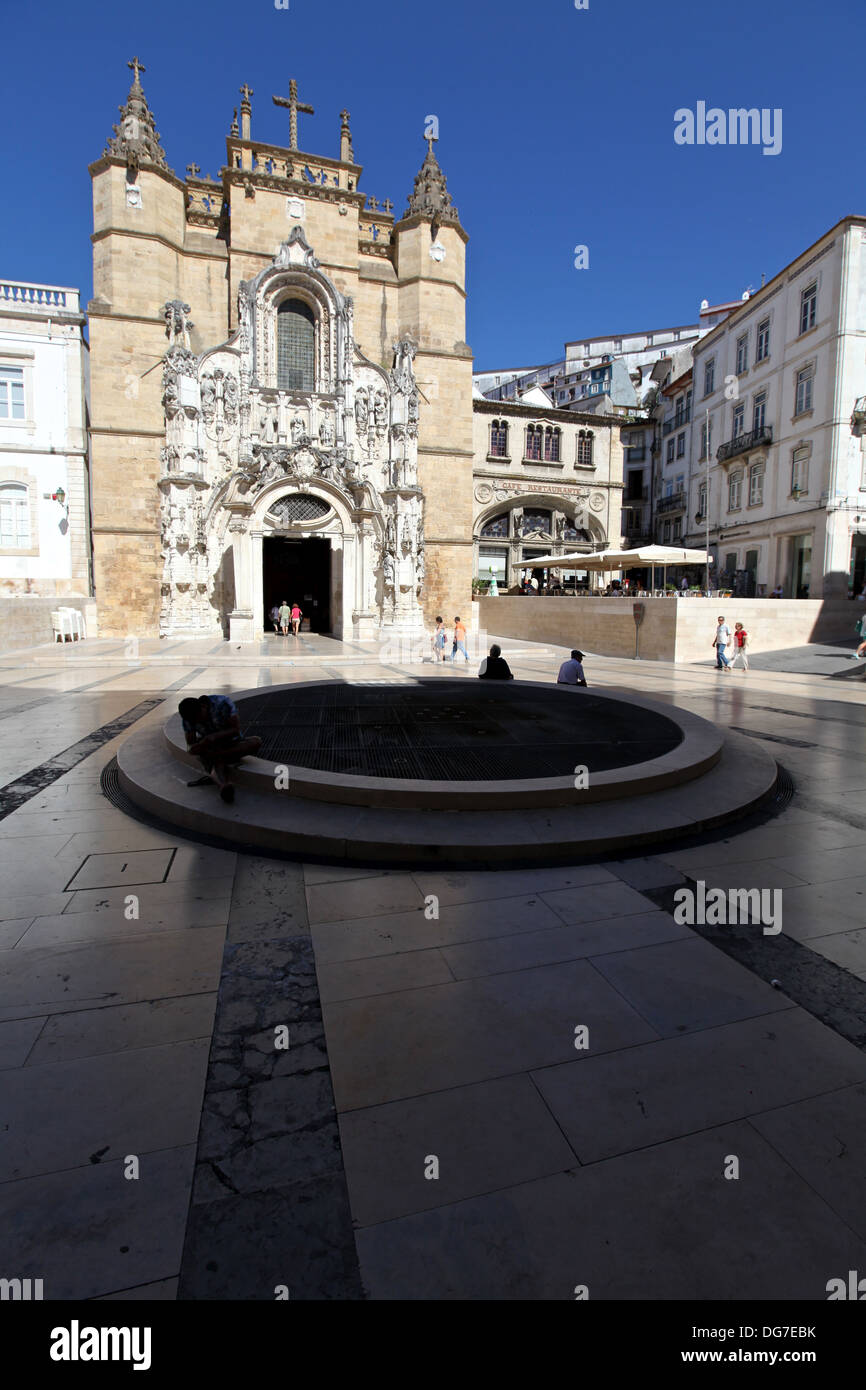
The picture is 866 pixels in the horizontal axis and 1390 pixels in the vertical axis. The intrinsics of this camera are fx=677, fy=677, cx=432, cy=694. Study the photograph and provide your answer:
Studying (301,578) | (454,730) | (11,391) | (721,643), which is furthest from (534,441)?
(454,730)

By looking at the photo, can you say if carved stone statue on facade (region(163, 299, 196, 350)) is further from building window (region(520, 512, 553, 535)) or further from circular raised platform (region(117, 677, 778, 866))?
circular raised platform (region(117, 677, 778, 866))

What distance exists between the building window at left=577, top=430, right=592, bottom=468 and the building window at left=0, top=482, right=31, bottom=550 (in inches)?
1159

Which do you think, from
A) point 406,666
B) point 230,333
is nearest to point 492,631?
point 406,666

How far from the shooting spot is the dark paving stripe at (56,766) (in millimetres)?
6574

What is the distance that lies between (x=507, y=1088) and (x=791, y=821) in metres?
4.55

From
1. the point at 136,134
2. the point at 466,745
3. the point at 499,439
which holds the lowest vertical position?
the point at 466,745

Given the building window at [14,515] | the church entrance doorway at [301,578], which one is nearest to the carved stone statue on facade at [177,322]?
the church entrance doorway at [301,578]

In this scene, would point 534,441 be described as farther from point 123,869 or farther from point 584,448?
point 123,869

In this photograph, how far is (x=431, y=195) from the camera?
96.7 ft

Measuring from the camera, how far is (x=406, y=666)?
18312 millimetres

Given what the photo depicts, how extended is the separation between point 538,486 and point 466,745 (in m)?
35.6

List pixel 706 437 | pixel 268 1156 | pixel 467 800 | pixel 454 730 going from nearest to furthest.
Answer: pixel 268 1156 < pixel 467 800 < pixel 454 730 < pixel 706 437

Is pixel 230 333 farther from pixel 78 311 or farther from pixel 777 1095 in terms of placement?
pixel 777 1095

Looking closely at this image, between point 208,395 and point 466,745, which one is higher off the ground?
point 208,395
